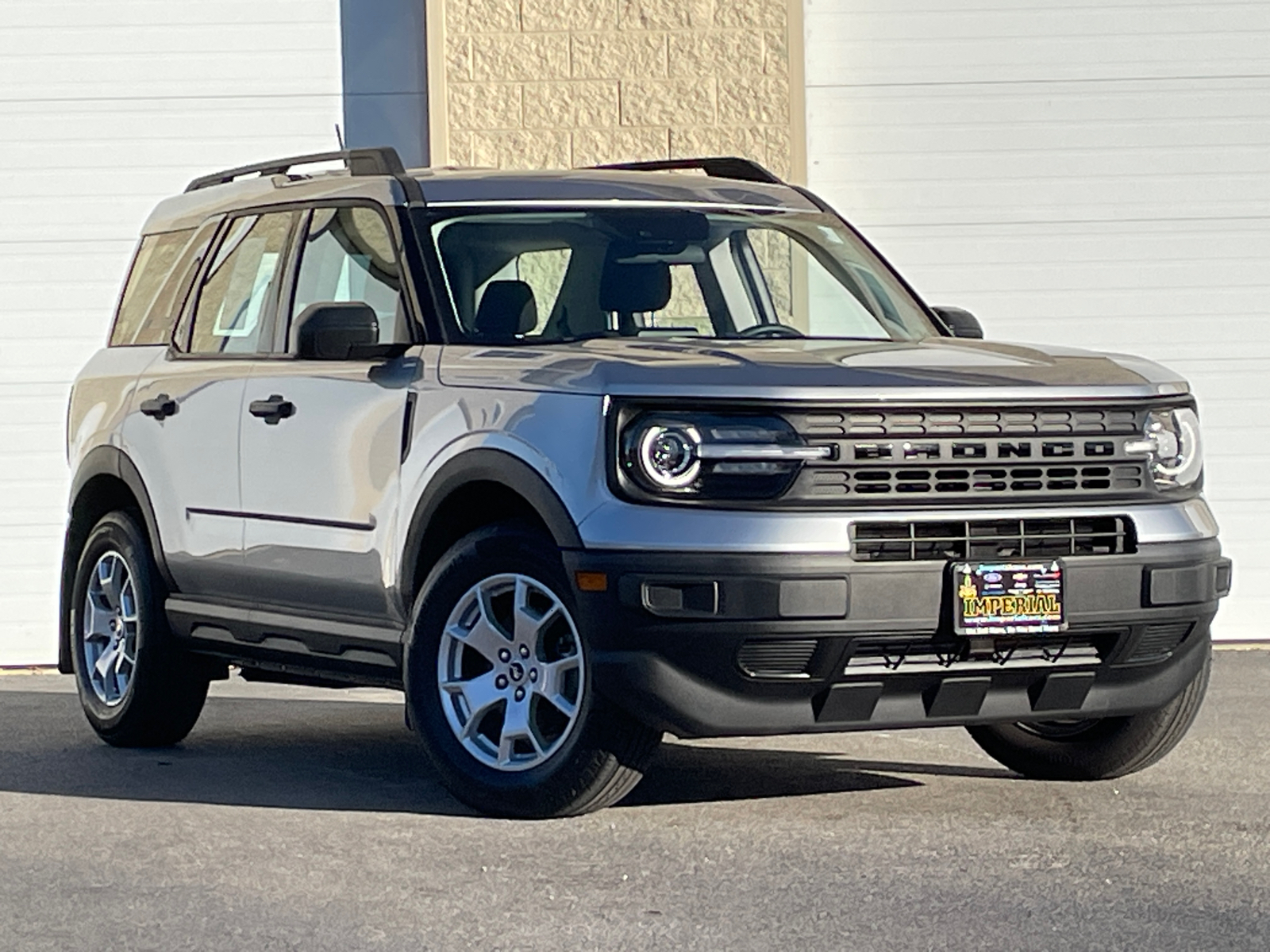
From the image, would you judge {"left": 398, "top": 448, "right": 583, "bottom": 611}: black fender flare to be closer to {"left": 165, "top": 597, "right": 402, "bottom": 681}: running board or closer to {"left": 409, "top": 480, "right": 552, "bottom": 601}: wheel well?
{"left": 409, "top": 480, "right": 552, "bottom": 601}: wheel well

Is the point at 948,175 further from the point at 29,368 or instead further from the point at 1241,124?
the point at 29,368

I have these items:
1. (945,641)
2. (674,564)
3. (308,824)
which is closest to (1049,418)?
(945,641)

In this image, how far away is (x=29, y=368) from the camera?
1362 centimetres

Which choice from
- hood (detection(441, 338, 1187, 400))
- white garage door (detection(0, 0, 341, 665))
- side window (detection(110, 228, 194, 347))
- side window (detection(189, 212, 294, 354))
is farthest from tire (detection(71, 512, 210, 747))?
white garage door (detection(0, 0, 341, 665))

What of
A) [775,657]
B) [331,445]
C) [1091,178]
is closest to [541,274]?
[331,445]

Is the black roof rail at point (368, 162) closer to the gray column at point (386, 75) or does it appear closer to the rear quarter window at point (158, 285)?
the rear quarter window at point (158, 285)

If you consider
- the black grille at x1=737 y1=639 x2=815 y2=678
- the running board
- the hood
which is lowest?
the running board

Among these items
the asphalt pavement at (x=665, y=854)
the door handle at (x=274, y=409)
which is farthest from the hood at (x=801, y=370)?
the asphalt pavement at (x=665, y=854)

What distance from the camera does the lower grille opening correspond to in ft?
21.4

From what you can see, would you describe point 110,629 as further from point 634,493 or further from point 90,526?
point 634,493

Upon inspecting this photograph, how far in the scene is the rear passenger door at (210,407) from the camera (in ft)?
27.0

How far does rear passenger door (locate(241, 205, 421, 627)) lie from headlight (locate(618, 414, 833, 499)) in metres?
1.08

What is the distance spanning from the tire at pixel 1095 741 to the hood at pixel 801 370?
3.08 feet

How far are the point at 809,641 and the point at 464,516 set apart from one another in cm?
126
